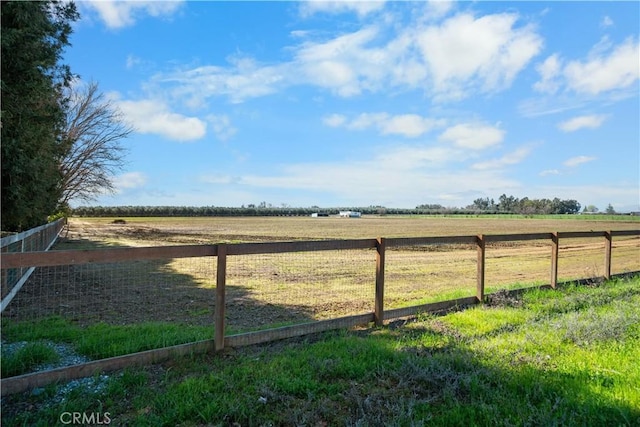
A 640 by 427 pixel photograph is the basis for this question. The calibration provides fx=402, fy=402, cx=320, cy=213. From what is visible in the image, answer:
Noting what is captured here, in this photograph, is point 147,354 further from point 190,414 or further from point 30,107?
point 30,107

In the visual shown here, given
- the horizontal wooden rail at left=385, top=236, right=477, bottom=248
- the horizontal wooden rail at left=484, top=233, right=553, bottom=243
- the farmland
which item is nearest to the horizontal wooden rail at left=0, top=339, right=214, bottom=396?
the horizontal wooden rail at left=385, top=236, right=477, bottom=248

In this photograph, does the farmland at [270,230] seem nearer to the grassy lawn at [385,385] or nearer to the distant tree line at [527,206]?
the grassy lawn at [385,385]

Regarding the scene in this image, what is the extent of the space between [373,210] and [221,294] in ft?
524

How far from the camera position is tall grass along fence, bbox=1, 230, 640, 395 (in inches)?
170

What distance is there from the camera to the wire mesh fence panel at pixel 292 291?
7.13 metres

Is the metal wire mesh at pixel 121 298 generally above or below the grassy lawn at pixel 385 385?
below

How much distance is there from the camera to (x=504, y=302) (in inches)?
286

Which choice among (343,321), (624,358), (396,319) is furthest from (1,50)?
(624,358)

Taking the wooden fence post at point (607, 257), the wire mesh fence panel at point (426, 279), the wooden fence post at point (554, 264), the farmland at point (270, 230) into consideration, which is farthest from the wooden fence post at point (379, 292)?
the farmland at point (270, 230)

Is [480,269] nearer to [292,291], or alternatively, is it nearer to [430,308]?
[430,308]

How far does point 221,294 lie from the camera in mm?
4625

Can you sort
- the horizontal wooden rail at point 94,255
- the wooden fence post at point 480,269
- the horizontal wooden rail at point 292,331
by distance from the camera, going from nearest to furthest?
the horizontal wooden rail at point 94,255
the horizontal wooden rail at point 292,331
the wooden fence post at point 480,269

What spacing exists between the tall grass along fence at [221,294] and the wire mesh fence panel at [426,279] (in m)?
0.03

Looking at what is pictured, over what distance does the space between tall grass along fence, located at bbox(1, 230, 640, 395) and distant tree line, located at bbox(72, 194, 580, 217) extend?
270 feet
